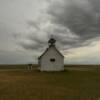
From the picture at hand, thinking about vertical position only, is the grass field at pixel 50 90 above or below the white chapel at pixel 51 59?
below

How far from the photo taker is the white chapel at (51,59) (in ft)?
160

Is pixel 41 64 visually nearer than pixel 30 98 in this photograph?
No

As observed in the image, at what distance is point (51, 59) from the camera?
48750 millimetres

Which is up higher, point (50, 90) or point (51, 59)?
Result: point (51, 59)

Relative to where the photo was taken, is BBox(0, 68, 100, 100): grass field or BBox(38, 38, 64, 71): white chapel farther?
BBox(38, 38, 64, 71): white chapel

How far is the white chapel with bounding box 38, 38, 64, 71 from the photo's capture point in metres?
48.7

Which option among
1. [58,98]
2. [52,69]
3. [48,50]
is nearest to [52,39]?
[48,50]

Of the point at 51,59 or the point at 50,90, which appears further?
the point at 51,59

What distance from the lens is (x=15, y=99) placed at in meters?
13.7

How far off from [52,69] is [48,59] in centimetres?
249

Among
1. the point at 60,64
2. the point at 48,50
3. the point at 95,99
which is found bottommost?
the point at 95,99

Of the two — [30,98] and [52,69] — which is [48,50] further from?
[30,98]

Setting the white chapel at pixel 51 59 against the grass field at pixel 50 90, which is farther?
the white chapel at pixel 51 59

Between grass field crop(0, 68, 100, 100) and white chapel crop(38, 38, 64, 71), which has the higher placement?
white chapel crop(38, 38, 64, 71)
